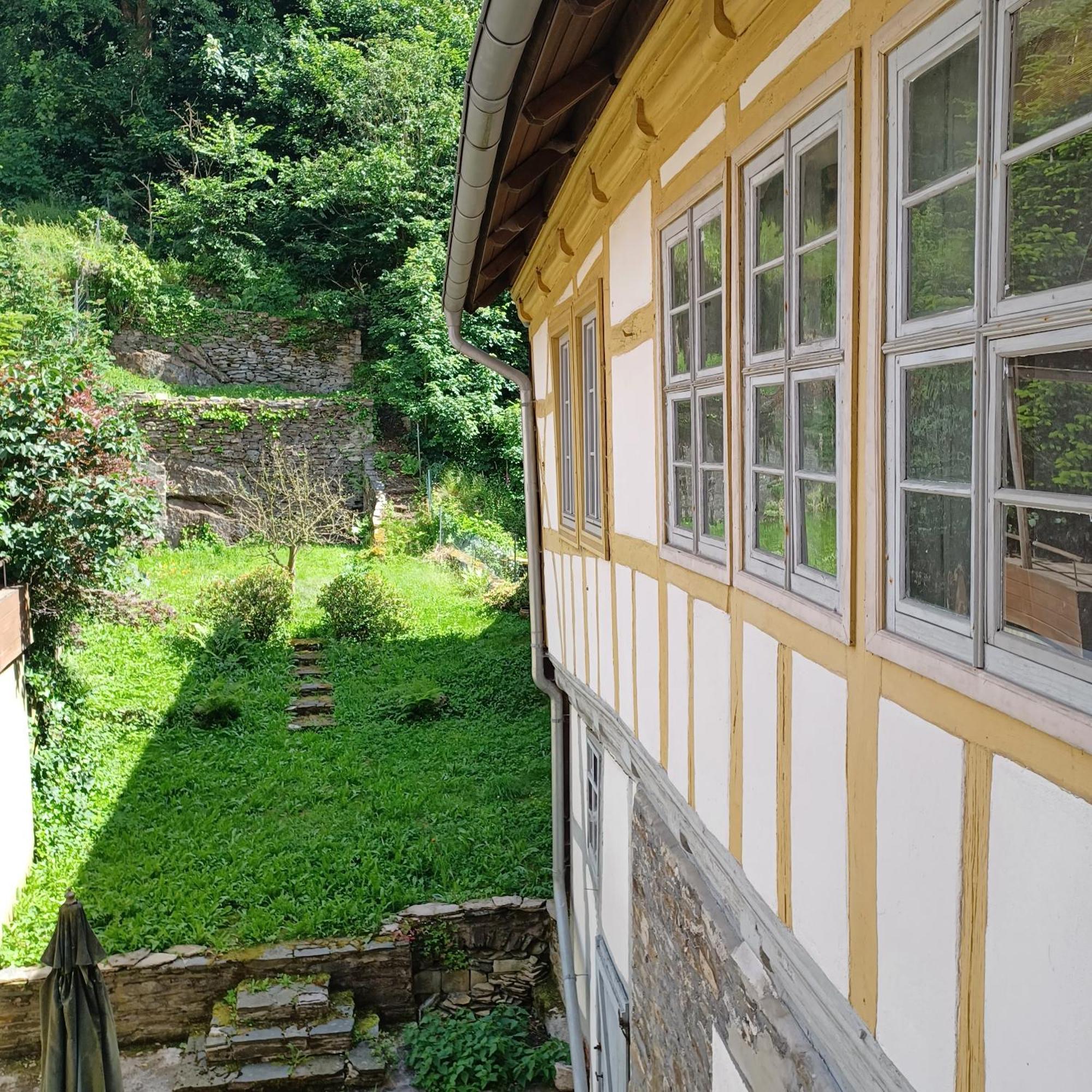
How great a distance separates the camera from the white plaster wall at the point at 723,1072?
304 cm

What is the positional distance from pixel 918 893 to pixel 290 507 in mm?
14436

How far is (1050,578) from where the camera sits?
56.4 inches

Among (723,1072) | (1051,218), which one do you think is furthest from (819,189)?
(723,1072)

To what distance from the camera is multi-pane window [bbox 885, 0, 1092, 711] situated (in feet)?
4.43

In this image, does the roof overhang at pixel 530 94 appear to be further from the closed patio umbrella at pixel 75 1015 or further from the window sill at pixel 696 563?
the closed patio umbrella at pixel 75 1015

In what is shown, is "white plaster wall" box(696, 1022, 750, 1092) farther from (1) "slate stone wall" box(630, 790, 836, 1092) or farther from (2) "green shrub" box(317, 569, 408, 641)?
(2) "green shrub" box(317, 569, 408, 641)

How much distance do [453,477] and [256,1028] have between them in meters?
13.0

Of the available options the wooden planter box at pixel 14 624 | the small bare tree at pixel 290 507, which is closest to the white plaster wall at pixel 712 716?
the wooden planter box at pixel 14 624

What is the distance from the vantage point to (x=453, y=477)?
1902 centimetres

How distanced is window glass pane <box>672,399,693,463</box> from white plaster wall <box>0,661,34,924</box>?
6.70 metres

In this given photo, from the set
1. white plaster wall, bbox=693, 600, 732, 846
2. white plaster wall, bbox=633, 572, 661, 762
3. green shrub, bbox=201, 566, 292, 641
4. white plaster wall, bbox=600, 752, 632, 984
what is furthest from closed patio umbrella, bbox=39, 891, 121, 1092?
green shrub, bbox=201, 566, 292, 641

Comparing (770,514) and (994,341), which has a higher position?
(994,341)

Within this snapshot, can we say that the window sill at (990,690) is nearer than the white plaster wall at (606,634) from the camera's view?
Yes

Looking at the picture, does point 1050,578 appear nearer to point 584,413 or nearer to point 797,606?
point 797,606
